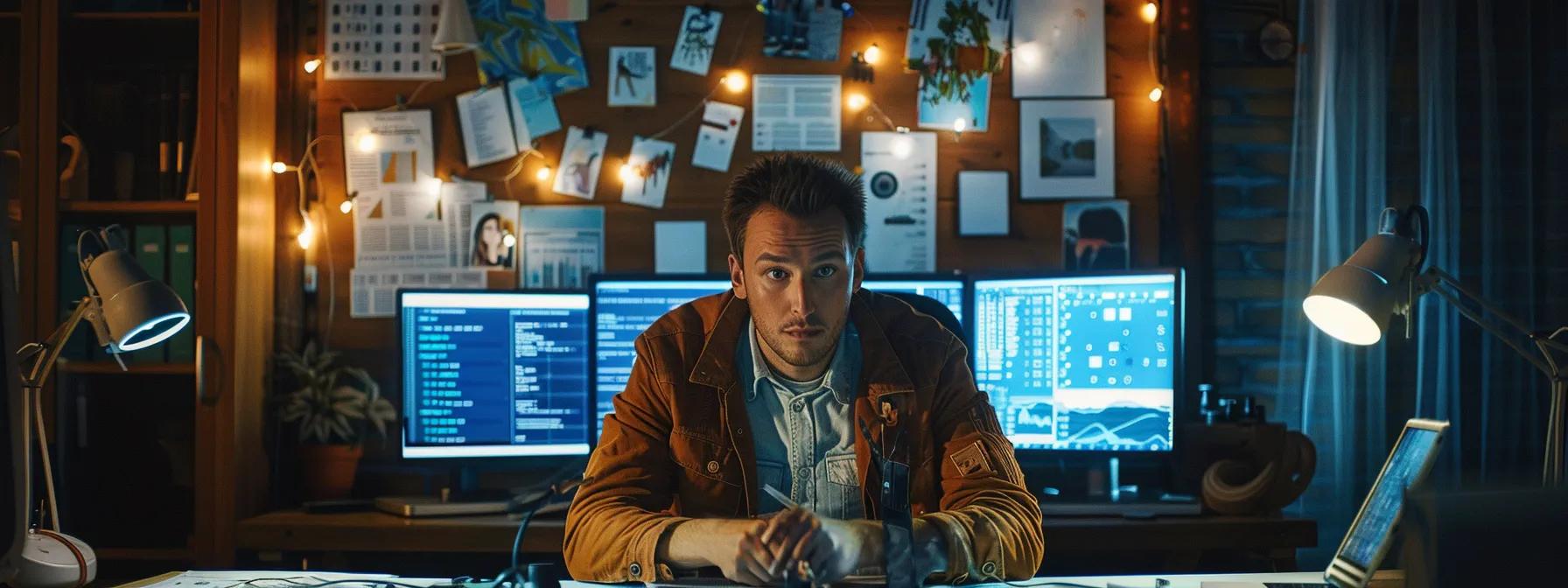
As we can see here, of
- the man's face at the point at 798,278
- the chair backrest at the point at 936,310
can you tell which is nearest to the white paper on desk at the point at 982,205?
the chair backrest at the point at 936,310

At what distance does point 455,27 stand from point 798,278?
5.43 ft

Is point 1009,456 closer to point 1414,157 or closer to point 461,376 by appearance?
point 461,376

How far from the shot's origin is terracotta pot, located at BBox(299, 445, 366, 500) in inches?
122

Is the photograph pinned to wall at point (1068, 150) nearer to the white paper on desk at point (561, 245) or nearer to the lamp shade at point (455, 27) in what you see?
the white paper on desk at point (561, 245)

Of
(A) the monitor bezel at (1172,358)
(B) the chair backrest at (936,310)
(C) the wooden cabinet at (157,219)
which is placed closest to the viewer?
(B) the chair backrest at (936,310)

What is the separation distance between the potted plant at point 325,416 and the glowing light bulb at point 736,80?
116cm

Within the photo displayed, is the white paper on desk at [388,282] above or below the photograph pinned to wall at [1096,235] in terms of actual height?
below

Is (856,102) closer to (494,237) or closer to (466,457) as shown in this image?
(494,237)

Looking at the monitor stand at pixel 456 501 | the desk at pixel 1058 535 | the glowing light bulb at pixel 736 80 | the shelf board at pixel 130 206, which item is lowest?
the desk at pixel 1058 535

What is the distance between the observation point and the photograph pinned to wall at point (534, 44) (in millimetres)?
3295

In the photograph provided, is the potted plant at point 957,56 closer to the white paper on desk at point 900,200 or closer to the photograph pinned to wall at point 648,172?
the white paper on desk at point 900,200

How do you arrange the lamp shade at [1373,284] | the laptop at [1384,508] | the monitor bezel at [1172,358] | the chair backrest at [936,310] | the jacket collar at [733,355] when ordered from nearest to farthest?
the laptop at [1384,508], the lamp shade at [1373,284], the jacket collar at [733,355], the chair backrest at [936,310], the monitor bezel at [1172,358]

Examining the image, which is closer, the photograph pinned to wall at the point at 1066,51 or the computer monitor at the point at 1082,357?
the computer monitor at the point at 1082,357

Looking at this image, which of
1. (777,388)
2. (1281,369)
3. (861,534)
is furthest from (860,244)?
(1281,369)
